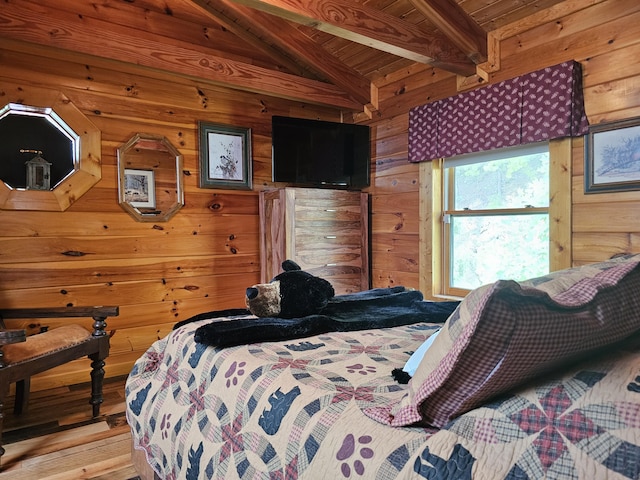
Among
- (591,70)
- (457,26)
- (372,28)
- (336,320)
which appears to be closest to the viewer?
(336,320)

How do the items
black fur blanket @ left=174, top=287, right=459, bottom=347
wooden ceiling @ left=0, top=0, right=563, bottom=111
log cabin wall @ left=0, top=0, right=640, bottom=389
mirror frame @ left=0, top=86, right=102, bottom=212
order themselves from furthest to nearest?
mirror frame @ left=0, top=86, right=102, bottom=212 → wooden ceiling @ left=0, top=0, right=563, bottom=111 → log cabin wall @ left=0, top=0, right=640, bottom=389 → black fur blanket @ left=174, top=287, right=459, bottom=347

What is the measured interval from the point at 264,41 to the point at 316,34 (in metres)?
0.50

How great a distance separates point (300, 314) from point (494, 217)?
1.94 metres

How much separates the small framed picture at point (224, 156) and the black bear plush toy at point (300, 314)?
1.70 m

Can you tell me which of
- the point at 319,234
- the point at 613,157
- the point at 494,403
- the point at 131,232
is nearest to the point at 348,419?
the point at 494,403

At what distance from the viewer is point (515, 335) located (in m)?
0.71

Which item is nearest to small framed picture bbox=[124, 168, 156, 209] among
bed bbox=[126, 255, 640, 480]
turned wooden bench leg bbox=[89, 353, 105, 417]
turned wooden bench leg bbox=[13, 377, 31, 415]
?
turned wooden bench leg bbox=[89, 353, 105, 417]

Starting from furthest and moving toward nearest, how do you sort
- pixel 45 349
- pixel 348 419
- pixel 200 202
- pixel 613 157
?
pixel 200 202
pixel 613 157
pixel 45 349
pixel 348 419

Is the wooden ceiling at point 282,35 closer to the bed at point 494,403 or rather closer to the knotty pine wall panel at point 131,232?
the knotty pine wall panel at point 131,232

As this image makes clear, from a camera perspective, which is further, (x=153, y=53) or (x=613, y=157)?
(x=153, y=53)

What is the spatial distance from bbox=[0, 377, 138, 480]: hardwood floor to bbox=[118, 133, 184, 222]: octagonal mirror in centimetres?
131

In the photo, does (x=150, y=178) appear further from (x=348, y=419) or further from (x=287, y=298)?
(x=348, y=419)

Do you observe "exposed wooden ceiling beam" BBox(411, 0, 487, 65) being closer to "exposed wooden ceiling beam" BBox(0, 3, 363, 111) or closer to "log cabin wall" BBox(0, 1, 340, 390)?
"exposed wooden ceiling beam" BBox(0, 3, 363, 111)

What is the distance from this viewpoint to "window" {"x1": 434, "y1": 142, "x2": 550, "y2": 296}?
9.32ft
